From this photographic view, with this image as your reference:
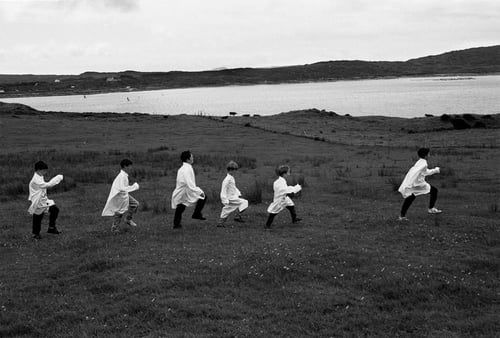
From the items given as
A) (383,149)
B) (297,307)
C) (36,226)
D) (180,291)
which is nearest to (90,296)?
(180,291)

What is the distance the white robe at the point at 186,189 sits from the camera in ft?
50.7

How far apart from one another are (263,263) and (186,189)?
174 inches

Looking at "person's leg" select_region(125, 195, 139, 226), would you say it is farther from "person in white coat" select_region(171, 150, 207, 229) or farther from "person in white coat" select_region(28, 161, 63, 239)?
"person in white coat" select_region(28, 161, 63, 239)

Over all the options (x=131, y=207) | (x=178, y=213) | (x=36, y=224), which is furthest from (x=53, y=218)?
(x=178, y=213)

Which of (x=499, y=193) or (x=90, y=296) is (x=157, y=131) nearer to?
(x=499, y=193)

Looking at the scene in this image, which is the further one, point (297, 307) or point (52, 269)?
point (52, 269)

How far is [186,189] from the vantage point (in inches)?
616

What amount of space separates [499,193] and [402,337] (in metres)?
14.4

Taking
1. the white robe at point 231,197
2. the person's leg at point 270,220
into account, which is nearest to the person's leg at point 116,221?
the white robe at point 231,197

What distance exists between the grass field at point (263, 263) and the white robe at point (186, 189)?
3.06ft

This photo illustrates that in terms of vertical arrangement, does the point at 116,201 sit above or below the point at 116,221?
above

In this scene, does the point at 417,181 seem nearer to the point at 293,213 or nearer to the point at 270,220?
the point at 293,213

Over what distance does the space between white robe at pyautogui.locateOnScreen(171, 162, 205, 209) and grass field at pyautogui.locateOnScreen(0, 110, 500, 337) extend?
0.93 meters

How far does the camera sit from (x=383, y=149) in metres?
36.9
